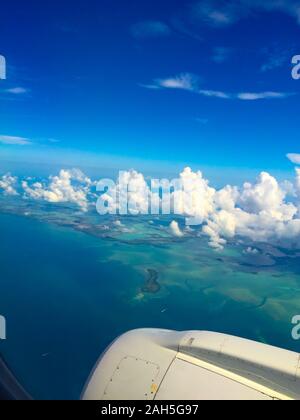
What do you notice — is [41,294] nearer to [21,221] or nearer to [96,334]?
[96,334]

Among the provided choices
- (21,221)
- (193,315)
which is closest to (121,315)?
(193,315)

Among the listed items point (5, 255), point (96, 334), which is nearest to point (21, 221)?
point (5, 255)

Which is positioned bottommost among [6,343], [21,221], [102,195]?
[6,343]

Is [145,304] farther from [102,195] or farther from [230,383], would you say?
[102,195]

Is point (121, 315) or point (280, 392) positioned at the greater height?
point (280, 392)

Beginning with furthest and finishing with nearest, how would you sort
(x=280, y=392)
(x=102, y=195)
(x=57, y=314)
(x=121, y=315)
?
(x=102, y=195), (x=121, y=315), (x=57, y=314), (x=280, y=392)

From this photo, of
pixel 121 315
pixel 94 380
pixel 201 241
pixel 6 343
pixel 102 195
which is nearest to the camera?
pixel 94 380

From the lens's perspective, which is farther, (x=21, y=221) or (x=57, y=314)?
(x=21, y=221)
